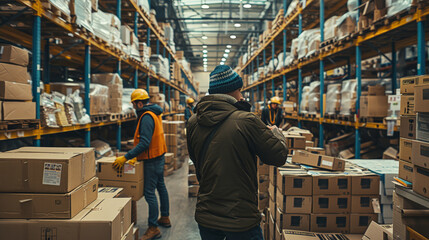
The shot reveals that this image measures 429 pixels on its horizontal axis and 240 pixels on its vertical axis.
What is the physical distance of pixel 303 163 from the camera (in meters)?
3.39

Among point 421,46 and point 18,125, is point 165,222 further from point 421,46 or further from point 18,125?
point 421,46

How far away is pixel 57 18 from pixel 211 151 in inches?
120

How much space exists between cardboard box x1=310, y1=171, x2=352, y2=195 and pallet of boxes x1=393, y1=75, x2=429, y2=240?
1.00 metres

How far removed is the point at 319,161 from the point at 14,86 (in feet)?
11.0

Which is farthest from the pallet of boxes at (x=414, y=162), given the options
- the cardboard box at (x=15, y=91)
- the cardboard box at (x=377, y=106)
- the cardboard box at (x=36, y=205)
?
the cardboard box at (x=15, y=91)

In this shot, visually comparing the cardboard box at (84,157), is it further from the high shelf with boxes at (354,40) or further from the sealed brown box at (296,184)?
the high shelf with boxes at (354,40)

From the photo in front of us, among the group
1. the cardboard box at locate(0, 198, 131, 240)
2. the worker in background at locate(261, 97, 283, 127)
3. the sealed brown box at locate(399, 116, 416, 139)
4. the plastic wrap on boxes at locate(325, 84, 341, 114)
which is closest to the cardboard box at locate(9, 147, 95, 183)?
the cardboard box at locate(0, 198, 131, 240)

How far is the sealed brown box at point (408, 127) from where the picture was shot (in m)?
1.92

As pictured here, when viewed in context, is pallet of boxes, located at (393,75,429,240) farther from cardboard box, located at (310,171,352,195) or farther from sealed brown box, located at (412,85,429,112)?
cardboard box, located at (310,171,352,195)

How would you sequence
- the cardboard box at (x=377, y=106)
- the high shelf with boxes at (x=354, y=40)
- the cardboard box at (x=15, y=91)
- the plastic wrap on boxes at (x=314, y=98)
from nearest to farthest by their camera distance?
the cardboard box at (x=15, y=91)
the high shelf with boxes at (x=354, y=40)
the cardboard box at (x=377, y=106)
the plastic wrap on boxes at (x=314, y=98)

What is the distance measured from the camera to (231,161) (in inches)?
66.8

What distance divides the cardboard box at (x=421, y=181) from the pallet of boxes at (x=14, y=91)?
338cm

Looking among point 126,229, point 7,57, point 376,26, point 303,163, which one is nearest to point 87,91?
point 7,57

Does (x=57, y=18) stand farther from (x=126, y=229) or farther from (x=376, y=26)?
(x=376, y=26)
